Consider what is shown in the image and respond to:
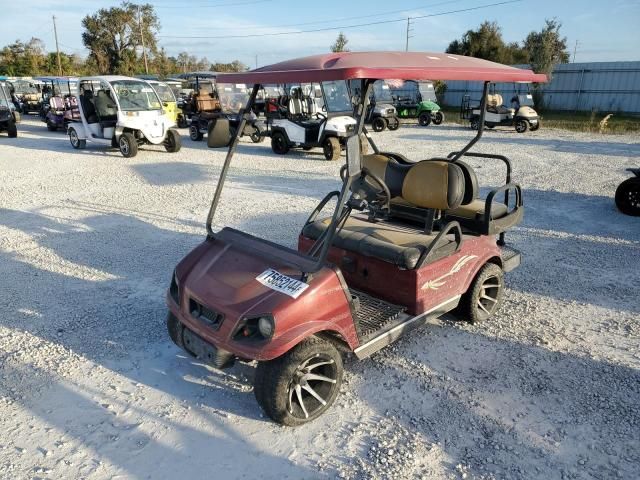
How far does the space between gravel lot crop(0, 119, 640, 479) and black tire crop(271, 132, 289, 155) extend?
17.8 feet

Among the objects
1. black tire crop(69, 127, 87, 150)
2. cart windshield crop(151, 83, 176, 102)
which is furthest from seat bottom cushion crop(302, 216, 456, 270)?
cart windshield crop(151, 83, 176, 102)

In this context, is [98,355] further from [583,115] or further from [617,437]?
[583,115]

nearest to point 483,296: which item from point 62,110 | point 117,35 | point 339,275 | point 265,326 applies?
point 339,275

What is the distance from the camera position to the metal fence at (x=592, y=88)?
22094 millimetres

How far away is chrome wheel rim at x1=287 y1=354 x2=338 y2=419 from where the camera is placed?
2611 millimetres

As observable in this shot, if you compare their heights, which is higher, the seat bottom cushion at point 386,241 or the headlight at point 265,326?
the seat bottom cushion at point 386,241

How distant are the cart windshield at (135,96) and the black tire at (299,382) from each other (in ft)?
32.7

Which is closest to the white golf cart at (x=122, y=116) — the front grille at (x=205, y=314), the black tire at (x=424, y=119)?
the front grille at (x=205, y=314)

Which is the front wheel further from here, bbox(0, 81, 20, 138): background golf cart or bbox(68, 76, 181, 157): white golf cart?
bbox(0, 81, 20, 138): background golf cart

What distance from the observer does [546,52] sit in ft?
84.3

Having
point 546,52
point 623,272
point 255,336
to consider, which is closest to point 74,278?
point 255,336

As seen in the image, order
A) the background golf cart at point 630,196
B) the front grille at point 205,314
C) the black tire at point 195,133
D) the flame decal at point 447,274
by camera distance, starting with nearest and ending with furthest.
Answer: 1. the front grille at point 205,314
2. the flame decal at point 447,274
3. the background golf cart at point 630,196
4. the black tire at point 195,133

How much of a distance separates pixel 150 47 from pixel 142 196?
40365 mm

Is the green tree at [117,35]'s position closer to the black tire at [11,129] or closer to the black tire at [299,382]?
the black tire at [11,129]
